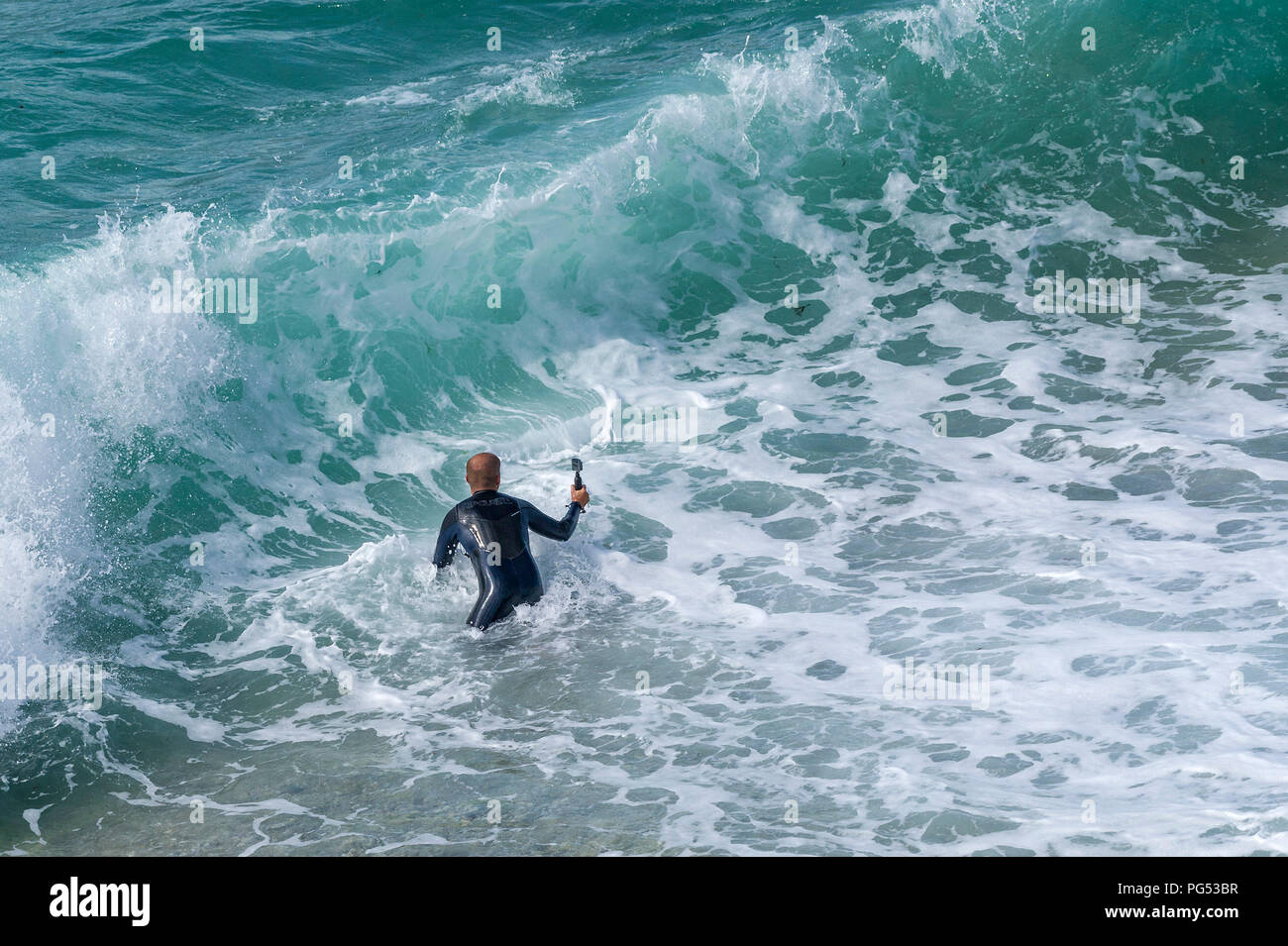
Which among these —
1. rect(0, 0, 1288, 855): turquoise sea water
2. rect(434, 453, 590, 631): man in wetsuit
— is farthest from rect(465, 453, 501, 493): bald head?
rect(0, 0, 1288, 855): turquoise sea water

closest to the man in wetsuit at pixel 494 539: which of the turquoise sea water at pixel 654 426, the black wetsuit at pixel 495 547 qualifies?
the black wetsuit at pixel 495 547

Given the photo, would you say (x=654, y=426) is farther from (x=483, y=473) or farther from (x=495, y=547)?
(x=495, y=547)

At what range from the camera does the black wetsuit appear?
26.1ft

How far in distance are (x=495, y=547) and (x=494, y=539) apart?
6 centimetres

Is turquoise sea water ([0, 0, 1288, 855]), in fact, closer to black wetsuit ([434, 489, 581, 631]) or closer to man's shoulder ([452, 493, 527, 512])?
black wetsuit ([434, 489, 581, 631])

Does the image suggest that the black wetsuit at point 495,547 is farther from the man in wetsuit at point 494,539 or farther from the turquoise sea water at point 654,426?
the turquoise sea water at point 654,426

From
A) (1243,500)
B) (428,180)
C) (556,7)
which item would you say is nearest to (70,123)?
(428,180)

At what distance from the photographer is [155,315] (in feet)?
34.3

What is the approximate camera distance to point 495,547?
7977mm

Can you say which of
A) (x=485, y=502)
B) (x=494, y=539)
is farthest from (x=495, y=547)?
(x=485, y=502)

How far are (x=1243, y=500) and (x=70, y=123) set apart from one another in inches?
499

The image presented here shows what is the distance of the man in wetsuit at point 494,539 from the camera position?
7941 millimetres

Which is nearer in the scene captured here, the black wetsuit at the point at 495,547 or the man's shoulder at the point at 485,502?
the black wetsuit at the point at 495,547
